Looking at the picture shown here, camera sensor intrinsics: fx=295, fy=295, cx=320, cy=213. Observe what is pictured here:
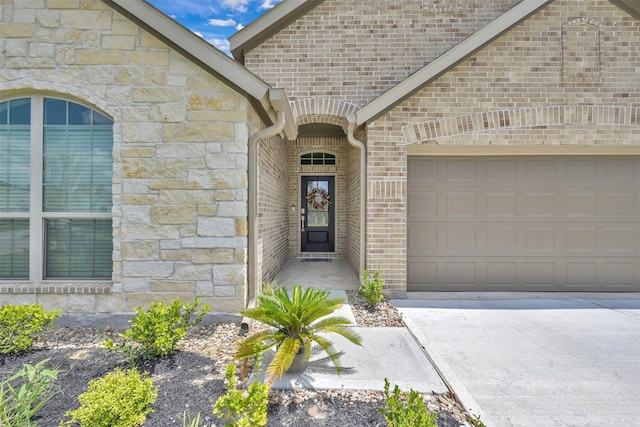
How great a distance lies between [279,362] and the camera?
240 centimetres

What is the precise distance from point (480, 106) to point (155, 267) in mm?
5624

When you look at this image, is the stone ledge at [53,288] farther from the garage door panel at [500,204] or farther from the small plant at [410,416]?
the garage door panel at [500,204]

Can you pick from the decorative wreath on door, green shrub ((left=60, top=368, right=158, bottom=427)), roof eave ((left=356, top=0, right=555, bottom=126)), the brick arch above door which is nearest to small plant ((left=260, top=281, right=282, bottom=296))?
green shrub ((left=60, top=368, right=158, bottom=427))

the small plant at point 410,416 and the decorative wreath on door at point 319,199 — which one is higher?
the decorative wreath on door at point 319,199

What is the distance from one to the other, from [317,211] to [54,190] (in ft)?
18.3

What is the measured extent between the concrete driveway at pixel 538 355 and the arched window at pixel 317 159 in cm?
449

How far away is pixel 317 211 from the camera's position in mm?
8250

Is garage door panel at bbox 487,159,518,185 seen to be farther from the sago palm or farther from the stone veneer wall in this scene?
the stone veneer wall

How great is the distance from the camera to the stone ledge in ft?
11.9

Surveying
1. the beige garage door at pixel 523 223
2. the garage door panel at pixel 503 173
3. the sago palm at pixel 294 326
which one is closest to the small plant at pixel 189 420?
the sago palm at pixel 294 326

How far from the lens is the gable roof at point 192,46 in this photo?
349 cm

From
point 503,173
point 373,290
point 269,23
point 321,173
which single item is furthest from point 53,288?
point 503,173

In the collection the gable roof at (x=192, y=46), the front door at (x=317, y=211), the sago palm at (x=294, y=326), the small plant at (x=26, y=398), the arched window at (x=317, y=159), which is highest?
the gable roof at (x=192, y=46)

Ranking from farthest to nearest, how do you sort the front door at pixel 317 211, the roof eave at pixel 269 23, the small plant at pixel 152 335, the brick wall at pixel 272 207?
1. the front door at pixel 317 211
2. the roof eave at pixel 269 23
3. the brick wall at pixel 272 207
4. the small plant at pixel 152 335
